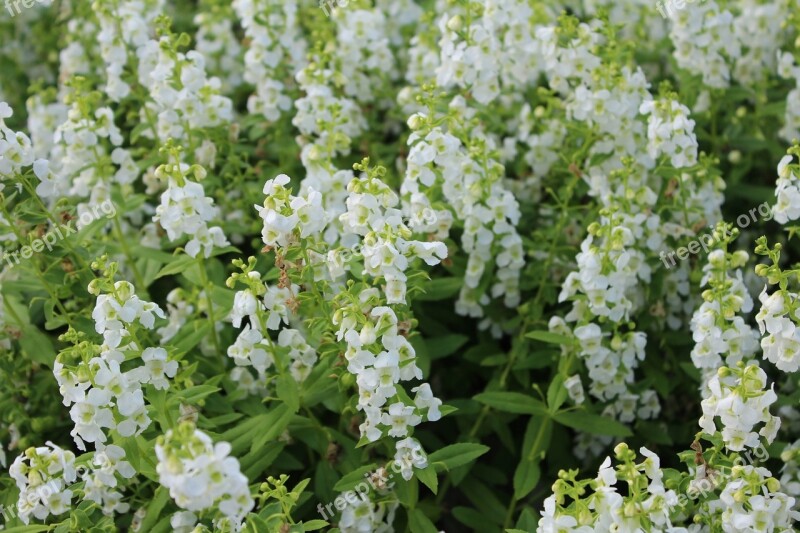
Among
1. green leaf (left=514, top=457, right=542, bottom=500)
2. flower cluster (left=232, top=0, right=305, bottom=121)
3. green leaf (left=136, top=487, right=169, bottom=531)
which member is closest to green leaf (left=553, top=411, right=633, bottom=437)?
green leaf (left=514, top=457, right=542, bottom=500)

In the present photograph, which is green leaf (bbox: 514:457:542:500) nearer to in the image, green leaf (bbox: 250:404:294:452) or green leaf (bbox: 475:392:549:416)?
green leaf (bbox: 475:392:549:416)

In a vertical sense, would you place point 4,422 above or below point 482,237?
below

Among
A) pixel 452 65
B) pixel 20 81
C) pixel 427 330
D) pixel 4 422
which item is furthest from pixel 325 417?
pixel 20 81

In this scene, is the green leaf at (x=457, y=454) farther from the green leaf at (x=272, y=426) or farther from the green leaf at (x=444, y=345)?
the green leaf at (x=444, y=345)

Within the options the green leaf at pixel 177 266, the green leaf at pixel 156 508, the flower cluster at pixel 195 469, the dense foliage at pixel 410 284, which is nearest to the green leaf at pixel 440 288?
the dense foliage at pixel 410 284

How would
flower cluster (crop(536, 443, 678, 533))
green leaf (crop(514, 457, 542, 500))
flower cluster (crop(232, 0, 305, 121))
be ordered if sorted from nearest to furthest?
flower cluster (crop(536, 443, 678, 533)) → green leaf (crop(514, 457, 542, 500)) → flower cluster (crop(232, 0, 305, 121))

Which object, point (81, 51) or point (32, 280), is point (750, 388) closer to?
point (32, 280)

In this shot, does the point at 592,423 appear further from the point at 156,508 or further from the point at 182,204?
the point at 182,204
